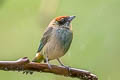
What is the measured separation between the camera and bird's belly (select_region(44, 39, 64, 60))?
2426 millimetres

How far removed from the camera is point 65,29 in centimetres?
245

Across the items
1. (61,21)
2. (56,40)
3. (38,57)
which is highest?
(61,21)

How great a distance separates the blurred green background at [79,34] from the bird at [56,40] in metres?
0.13

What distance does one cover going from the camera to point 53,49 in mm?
2438

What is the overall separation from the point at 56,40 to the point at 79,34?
1.49ft

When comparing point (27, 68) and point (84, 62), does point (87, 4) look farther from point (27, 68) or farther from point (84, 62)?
point (27, 68)

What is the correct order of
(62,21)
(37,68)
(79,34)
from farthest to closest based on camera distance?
(79,34)
(62,21)
(37,68)

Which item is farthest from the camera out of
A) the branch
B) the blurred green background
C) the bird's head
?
the blurred green background

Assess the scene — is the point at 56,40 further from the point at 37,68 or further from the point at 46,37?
the point at 37,68

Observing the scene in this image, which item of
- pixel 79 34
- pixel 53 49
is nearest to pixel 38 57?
pixel 53 49

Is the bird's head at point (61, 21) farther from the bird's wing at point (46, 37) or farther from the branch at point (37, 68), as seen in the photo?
the branch at point (37, 68)

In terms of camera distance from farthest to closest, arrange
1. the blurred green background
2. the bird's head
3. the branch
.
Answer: the blurred green background → the bird's head → the branch

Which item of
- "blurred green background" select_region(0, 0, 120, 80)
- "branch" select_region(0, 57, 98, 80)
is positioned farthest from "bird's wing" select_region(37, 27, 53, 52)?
"branch" select_region(0, 57, 98, 80)

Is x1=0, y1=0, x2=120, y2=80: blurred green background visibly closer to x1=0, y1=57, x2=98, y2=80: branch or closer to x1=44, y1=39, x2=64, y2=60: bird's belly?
x1=44, y1=39, x2=64, y2=60: bird's belly
